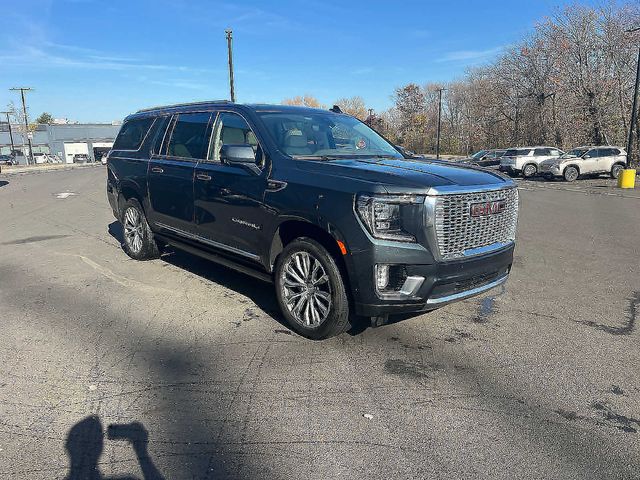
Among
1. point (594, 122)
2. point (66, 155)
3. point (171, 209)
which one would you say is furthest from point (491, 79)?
point (66, 155)

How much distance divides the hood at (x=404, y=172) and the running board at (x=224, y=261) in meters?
1.14

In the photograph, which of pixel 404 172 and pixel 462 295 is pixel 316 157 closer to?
pixel 404 172

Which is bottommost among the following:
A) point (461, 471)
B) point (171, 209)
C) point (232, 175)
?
point (461, 471)

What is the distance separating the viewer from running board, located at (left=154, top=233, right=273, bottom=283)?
Result: 15.6 feet

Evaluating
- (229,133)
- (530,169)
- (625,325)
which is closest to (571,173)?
(530,169)

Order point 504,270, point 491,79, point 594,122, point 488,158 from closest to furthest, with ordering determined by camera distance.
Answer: point 504,270, point 488,158, point 594,122, point 491,79

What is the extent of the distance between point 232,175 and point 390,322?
2.05m

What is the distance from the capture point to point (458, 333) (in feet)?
14.7

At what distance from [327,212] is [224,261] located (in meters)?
1.74

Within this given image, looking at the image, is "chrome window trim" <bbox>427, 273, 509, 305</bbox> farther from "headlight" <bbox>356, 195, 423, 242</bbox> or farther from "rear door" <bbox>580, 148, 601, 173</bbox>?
"rear door" <bbox>580, 148, 601, 173</bbox>

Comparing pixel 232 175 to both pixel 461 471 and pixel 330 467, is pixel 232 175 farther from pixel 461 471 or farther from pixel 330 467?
pixel 461 471

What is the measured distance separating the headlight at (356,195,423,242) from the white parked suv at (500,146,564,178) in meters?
28.0

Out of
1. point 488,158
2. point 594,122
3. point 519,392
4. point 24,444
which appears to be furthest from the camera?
point 594,122

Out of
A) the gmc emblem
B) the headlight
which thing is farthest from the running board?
the gmc emblem
